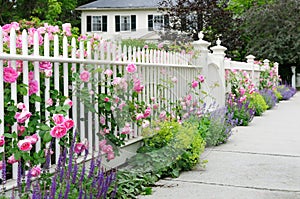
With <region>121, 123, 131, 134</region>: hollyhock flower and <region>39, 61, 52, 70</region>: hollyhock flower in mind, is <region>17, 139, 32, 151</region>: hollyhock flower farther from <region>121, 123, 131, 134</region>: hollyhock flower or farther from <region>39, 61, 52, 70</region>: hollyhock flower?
<region>121, 123, 131, 134</region>: hollyhock flower

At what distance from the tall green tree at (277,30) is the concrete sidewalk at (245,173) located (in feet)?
57.2

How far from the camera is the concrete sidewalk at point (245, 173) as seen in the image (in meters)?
4.02

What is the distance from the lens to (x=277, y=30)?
2448cm

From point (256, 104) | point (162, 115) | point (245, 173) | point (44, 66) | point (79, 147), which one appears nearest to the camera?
point (44, 66)

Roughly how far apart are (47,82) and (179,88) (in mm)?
3207

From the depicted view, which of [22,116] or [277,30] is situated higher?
[277,30]

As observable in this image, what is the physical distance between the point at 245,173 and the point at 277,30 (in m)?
20.9

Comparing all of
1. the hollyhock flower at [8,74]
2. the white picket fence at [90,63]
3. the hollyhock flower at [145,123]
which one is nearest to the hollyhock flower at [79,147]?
the white picket fence at [90,63]

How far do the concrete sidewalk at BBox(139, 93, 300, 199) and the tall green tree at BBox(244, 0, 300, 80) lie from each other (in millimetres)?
17446

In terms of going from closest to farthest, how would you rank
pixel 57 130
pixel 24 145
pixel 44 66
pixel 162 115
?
1. pixel 24 145
2. pixel 57 130
3. pixel 44 66
4. pixel 162 115

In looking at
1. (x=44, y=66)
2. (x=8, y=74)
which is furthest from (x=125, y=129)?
(x=8, y=74)

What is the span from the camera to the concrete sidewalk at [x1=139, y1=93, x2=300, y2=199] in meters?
4.02

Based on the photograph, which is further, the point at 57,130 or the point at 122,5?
the point at 122,5

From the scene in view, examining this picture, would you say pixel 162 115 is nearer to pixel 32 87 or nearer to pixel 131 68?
pixel 131 68
